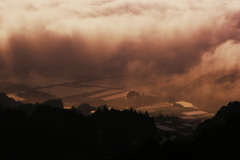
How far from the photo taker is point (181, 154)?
168 metres

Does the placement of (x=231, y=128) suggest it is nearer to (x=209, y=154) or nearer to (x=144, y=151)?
(x=209, y=154)

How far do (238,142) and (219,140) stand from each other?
8.73m

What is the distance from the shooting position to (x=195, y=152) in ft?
570

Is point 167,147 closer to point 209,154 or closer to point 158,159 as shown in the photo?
point 158,159

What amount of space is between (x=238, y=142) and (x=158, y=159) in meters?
38.4

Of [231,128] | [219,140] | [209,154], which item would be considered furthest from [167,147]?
[231,128]

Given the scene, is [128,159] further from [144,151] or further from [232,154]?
[232,154]

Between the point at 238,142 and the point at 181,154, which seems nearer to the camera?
the point at 181,154

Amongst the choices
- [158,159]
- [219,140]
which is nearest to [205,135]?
[219,140]

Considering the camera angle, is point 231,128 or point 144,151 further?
point 231,128

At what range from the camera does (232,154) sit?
167 m

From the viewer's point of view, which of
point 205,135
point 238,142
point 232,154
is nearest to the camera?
point 232,154

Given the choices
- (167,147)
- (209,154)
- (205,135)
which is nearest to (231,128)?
(205,135)

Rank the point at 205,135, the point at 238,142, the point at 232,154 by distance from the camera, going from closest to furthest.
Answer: the point at 232,154 < the point at 238,142 < the point at 205,135
